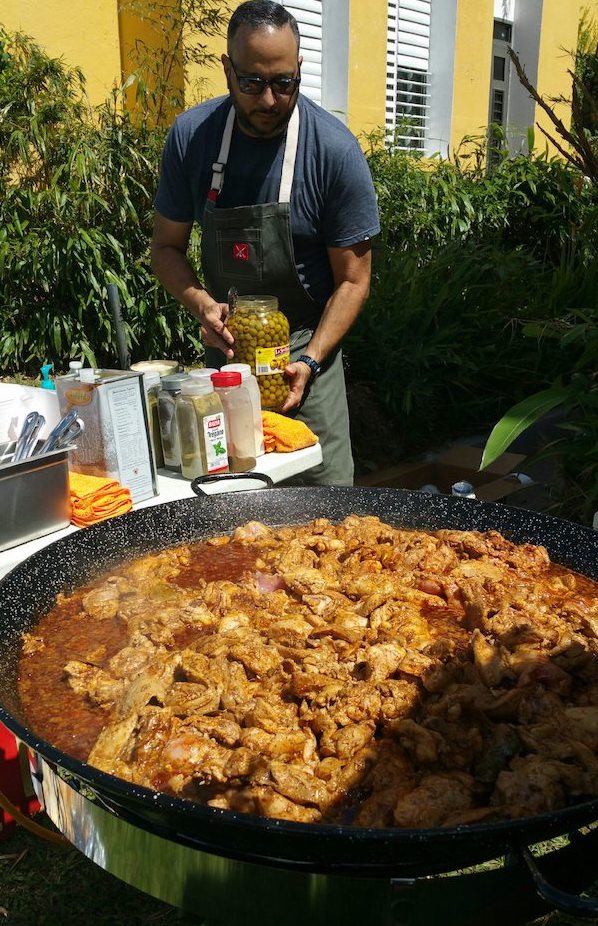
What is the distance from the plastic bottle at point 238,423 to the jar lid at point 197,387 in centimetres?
7

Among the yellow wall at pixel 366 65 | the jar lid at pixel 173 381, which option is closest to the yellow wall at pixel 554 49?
the yellow wall at pixel 366 65

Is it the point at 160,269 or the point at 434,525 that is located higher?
the point at 160,269

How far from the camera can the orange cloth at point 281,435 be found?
2.90 m

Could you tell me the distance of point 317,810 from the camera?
1319 mm

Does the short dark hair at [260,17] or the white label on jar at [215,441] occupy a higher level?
the short dark hair at [260,17]

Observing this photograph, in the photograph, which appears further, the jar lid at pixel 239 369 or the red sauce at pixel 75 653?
the jar lid at pixel 239 369

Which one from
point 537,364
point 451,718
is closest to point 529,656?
point 451,718

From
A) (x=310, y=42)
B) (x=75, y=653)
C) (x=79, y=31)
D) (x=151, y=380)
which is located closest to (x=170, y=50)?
(x=79, y=31)

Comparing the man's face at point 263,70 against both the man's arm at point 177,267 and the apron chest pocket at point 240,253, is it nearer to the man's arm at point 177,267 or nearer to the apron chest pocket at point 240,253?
the apron chest pocket at point 240,253

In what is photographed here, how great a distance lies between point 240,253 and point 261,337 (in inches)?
27.6

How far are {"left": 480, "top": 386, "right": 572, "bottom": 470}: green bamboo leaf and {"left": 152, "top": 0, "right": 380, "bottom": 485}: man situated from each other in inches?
29.8

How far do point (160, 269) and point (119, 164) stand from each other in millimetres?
3162

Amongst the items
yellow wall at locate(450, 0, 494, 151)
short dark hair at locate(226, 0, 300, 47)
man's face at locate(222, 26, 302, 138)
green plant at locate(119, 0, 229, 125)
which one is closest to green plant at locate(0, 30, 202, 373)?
green plant at locate(119, 0, 229, 125)

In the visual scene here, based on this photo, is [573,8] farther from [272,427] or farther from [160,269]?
[272,427]
